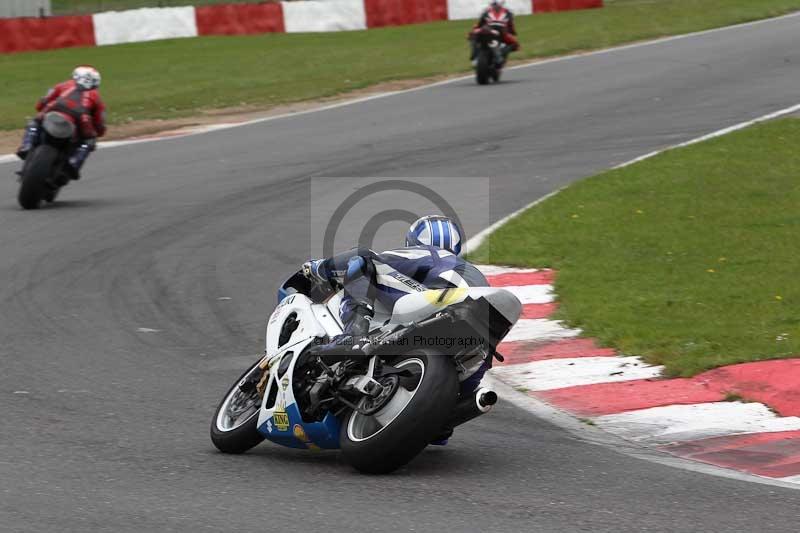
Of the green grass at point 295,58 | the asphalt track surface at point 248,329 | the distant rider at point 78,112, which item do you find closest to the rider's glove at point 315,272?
the asphalt track surface at point 248,329

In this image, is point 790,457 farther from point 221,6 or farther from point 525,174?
point 221,6

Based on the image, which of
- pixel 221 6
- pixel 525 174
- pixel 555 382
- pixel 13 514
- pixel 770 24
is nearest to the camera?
pixel 13 514

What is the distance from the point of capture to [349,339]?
623 cm

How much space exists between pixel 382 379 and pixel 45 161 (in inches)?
342

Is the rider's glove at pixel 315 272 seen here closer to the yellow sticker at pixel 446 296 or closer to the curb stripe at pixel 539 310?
the yellow sticker at pixel 446 296

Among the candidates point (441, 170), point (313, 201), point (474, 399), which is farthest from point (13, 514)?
point (441, 170)

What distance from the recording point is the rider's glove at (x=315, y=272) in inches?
258

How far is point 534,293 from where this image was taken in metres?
9.80

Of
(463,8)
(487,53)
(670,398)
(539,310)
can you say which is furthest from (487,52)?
(670,398)

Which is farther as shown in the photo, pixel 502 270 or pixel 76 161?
pixel 76 161

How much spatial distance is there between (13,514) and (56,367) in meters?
2.93

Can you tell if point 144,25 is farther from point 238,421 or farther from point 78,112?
point 238,421

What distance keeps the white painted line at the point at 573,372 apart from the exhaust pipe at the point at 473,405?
173 centimetres

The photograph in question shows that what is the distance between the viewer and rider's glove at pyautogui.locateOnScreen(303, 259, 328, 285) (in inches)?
258
